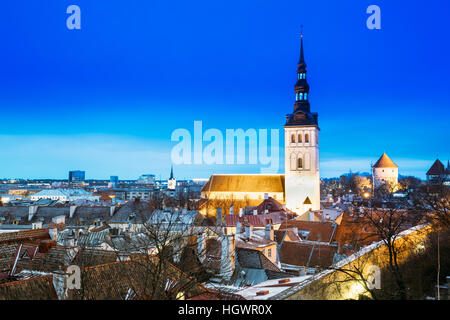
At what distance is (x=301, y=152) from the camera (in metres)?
61.7

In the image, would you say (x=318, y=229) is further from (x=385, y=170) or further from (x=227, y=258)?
(x=385, y=170)

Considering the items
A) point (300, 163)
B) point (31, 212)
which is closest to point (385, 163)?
point (300, 163)

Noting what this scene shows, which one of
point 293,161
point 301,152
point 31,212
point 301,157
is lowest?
point 31,212

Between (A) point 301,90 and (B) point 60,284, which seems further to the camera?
(A) point 301,90

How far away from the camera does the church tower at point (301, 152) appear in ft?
199

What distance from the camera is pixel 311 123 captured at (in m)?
60.6

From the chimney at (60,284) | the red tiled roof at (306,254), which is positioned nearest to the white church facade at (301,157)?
the red tiled roof at (306,254)

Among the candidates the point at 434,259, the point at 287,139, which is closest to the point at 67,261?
the point at 434,259

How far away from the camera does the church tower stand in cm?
6065

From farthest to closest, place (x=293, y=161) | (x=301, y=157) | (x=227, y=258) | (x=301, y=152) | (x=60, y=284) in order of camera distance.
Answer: (x=293, y=161) → (x=301, y=157) → (x=301, y=152) → (x=227, y=258) → (x=60, y=284)

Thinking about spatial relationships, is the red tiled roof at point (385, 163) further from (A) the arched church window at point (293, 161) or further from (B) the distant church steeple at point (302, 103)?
(A) the arched church window at point (293, 161)

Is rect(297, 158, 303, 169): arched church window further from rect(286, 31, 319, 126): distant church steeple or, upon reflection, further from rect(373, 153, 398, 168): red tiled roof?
rect(373, 153, 398, 168): red tiled roof
